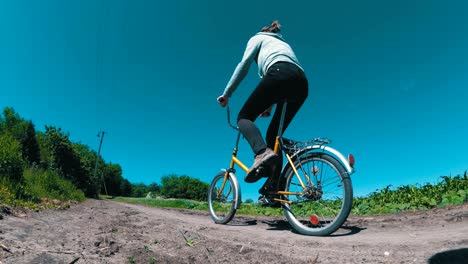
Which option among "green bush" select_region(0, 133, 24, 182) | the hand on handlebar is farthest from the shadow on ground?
"green bush" select_region(0, 133, 24, 182)

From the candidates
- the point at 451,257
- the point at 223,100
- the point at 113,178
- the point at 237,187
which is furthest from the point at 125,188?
the point at 451,257

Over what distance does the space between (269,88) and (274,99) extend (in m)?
0.22

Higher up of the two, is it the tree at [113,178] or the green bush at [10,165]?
the tree at [113,178]

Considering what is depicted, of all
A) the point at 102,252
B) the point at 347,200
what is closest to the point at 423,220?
the point at 347,200

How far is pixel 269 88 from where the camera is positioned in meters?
3.86

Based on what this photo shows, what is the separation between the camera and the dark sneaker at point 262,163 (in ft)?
12.3

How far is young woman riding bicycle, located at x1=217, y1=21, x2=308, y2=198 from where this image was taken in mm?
3811

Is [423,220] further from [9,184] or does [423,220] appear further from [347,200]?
[9,184]

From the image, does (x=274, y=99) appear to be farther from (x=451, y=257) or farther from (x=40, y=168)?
(x=40, y=168)

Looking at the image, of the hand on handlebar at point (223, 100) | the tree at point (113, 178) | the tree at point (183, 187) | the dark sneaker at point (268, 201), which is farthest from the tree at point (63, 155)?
the tree at point (113, 178)

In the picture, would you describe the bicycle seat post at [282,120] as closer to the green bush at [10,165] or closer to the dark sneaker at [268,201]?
the dark sneaker at [268,201]

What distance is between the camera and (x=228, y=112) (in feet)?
18.1

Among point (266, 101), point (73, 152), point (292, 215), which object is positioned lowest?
point (292, 215)

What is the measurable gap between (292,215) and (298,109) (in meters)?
1.54
